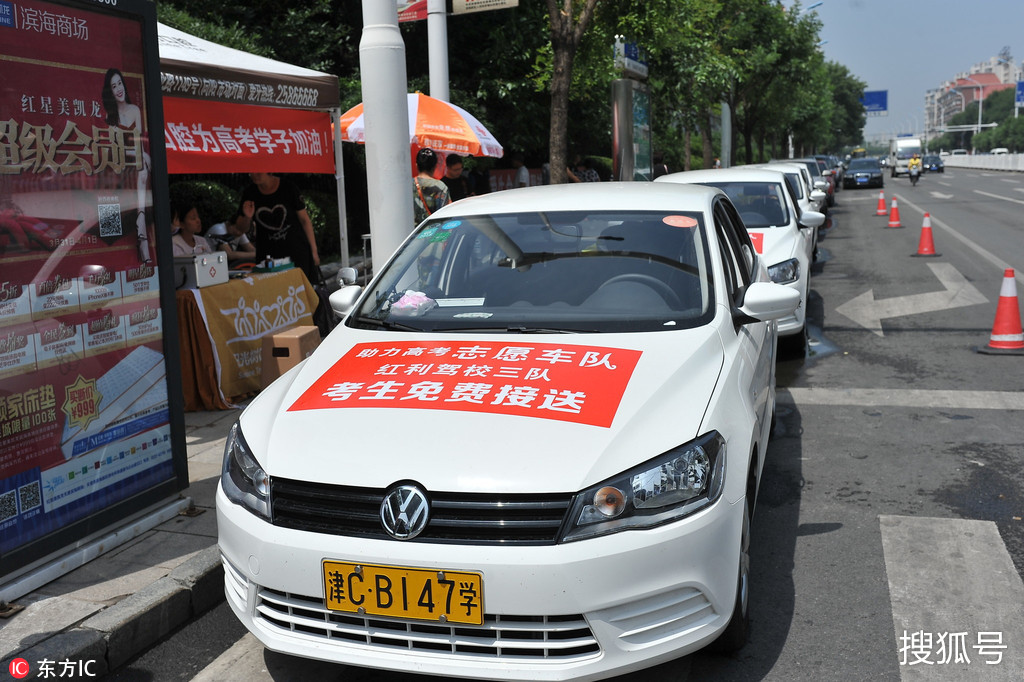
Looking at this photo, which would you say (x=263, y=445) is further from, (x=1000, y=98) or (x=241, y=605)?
(x=1000, y=98)

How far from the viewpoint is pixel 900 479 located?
5.40 m

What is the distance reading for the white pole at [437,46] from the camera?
437 inches

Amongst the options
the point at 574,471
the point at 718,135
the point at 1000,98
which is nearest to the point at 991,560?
the point at 574,471

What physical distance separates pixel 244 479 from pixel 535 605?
114cm

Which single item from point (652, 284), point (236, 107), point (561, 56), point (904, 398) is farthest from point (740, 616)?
point (561, 56)

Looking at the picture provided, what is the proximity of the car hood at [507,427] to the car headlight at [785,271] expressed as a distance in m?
5.34

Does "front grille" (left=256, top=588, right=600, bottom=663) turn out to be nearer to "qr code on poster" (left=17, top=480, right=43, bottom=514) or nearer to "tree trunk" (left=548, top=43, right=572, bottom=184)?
"qr code on poster" (left=17, top=480, right=43, bottom=514)

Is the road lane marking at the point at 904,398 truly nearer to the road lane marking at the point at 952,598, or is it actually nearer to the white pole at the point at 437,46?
the road lane marking at the point at 952,598

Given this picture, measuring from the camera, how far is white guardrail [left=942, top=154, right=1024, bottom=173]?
245 ft

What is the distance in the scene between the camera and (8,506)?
383 centimetres

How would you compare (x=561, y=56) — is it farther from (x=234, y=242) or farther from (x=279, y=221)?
(x=279, y=221)

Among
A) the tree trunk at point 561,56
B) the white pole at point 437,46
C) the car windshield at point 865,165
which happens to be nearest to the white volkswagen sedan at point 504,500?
the white pole at point 437,46

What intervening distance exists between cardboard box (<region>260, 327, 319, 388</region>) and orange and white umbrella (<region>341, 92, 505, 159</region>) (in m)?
3.98

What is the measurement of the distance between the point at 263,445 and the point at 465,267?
4.92ft
